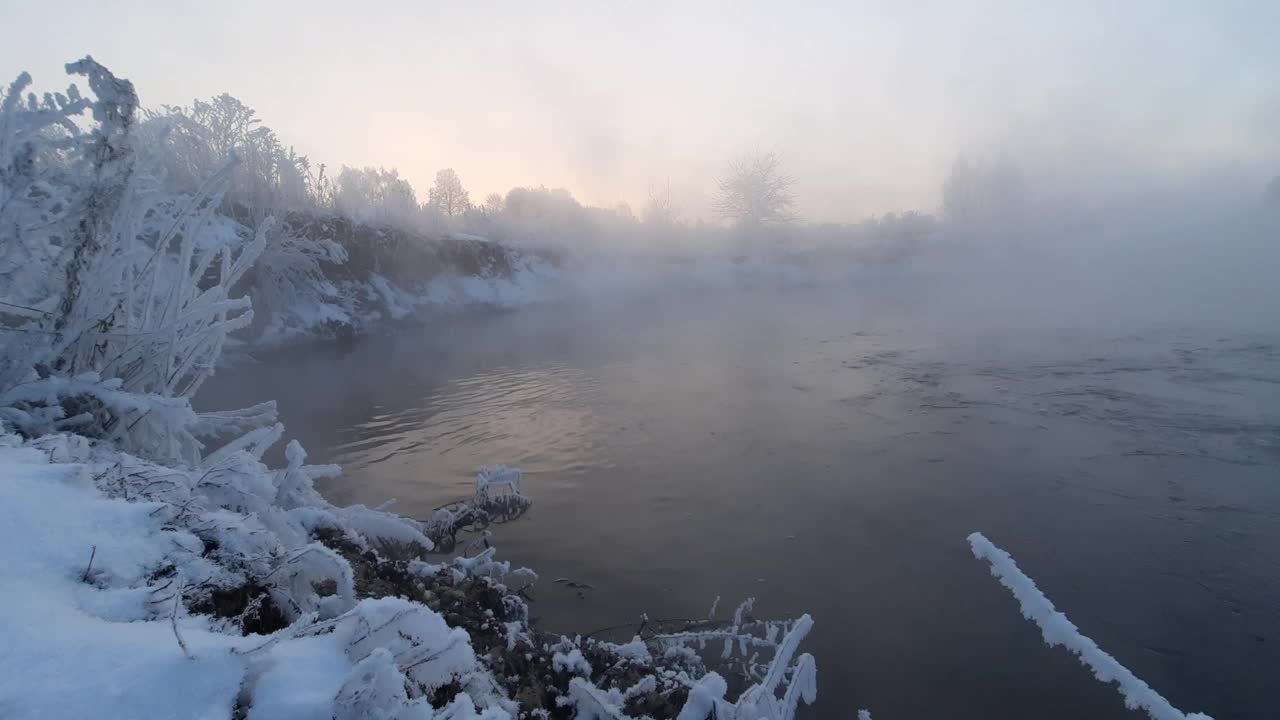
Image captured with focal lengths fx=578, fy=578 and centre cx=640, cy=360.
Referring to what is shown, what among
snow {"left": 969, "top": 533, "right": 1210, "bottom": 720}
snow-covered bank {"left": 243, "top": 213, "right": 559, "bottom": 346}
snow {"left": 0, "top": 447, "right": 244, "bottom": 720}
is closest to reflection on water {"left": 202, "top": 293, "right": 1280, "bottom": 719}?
snow {"left": 969, "top": 533, "right": 1210, "bottom": 720}

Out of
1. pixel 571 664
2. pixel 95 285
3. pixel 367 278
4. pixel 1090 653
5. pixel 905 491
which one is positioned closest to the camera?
pixel 1090 653

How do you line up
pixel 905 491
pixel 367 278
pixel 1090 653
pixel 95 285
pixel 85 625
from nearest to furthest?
pixel 85 625
pixel 1090 653
pixel 95 285
pixel 905 491
pixel 367 278

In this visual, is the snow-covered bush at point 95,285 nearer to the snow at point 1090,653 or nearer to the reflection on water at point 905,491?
the reflection on water at point 905,491

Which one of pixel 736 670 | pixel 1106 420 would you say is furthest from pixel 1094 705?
pixel 1106 420

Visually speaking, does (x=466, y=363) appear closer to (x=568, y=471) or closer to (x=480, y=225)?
(x=568, y=471)

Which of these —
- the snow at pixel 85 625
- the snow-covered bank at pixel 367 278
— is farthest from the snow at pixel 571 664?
the snow-covered bank at pixel 367 278

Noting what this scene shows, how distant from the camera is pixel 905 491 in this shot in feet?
25.9

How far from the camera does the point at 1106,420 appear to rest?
10344 millimetres

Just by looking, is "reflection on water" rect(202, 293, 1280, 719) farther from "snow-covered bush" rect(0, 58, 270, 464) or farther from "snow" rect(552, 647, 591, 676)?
"snow-covered bush" rect(0, 58, 270, 464)

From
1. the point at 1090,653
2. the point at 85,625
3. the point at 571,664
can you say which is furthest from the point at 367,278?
the point at 1090,653

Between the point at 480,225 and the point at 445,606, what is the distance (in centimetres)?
5630

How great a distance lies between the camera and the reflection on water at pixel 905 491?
473 cm

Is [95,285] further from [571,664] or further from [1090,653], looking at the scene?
[1090,653]

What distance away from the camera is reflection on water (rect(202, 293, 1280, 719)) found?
4.73 meters
